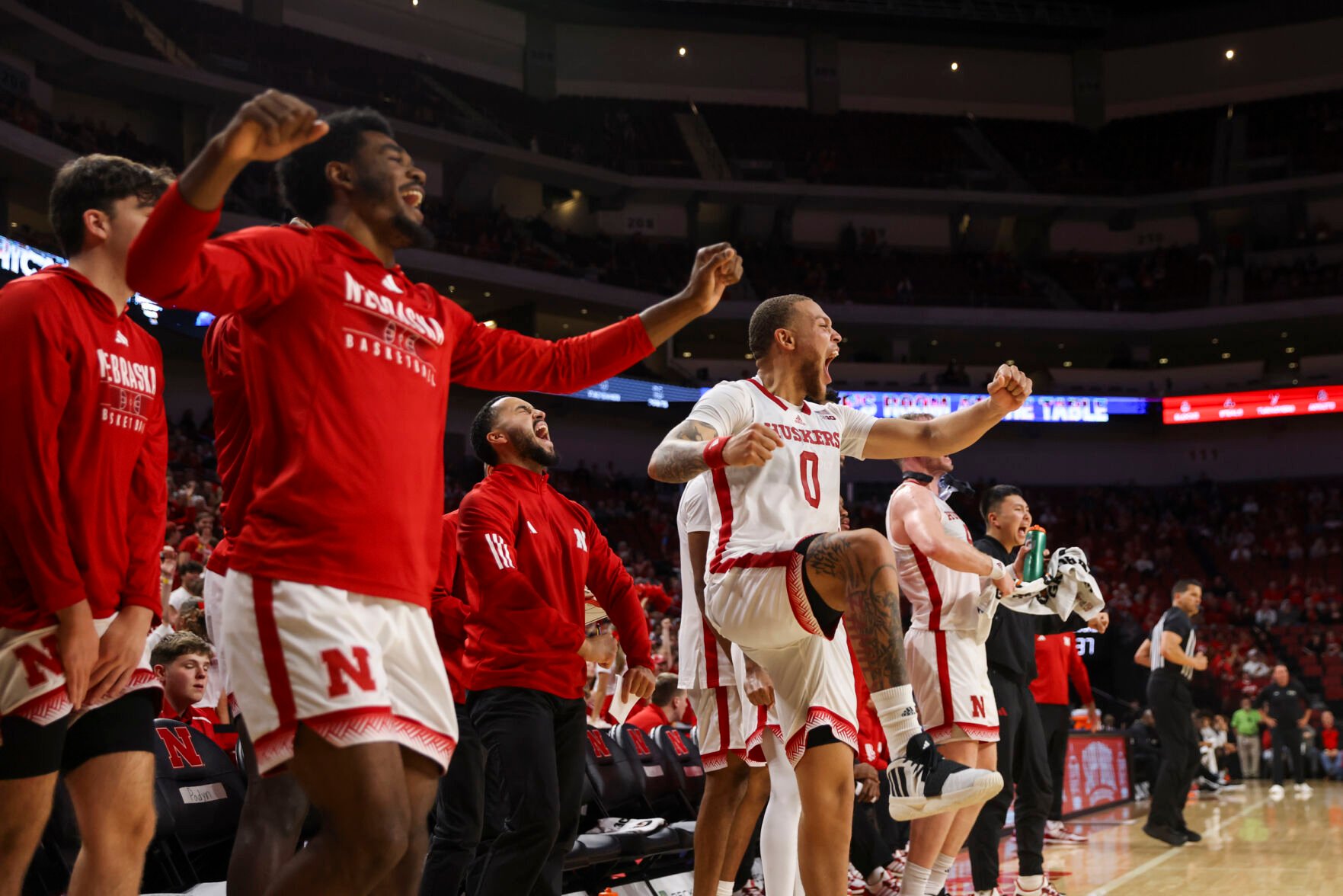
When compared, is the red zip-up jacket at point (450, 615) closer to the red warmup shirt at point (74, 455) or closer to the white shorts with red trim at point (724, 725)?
the white shorts with red trim at point (724, 725)

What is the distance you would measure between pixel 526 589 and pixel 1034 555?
3.14m

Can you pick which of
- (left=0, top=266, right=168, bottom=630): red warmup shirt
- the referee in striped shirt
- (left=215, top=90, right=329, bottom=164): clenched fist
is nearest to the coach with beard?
(left=0, top=266, right=168, bottom=630): red warmup shirt

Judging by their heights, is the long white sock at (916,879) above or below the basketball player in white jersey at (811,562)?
below

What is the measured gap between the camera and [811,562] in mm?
4109

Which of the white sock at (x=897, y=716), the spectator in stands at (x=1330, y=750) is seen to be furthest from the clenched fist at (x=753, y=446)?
the spectator in stands at (x=1330, y=750)

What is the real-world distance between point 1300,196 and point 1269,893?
30.3 metres

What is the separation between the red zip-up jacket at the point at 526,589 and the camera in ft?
15.6

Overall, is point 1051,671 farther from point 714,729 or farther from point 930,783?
point 930,783

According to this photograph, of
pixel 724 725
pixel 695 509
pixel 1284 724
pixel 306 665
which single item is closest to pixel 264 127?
pixel 306 665

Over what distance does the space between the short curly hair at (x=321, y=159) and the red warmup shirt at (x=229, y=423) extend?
2.00 feet

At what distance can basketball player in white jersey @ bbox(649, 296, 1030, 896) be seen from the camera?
3848 mm

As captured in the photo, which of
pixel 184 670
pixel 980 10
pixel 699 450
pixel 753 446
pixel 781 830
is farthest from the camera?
pixel 980 10

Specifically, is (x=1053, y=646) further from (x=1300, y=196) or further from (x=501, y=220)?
(x=1300, y=196)

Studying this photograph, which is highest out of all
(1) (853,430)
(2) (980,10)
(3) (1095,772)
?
(2) (980,10)
